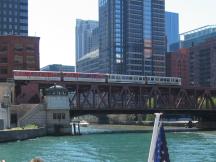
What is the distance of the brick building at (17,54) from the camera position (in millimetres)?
159000

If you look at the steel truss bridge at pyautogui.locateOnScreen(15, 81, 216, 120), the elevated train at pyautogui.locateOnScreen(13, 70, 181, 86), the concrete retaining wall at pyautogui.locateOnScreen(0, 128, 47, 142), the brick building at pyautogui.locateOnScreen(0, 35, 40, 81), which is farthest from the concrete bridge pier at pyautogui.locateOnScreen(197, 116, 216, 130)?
the concrete retaining wall at pyautogui.locateOnScreen(0, 128, 47, 142)

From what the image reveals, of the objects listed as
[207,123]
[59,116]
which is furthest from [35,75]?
[207,123]

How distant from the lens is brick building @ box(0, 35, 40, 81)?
159m

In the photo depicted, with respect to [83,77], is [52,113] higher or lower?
lower

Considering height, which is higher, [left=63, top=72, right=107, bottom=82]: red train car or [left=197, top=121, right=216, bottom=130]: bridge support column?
[left=63, top=72, right=107, bottom=82]: red train car

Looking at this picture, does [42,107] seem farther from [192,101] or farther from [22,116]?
[192,101]

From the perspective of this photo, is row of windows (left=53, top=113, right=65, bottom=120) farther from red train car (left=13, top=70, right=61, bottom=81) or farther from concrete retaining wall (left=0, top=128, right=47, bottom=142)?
concrete retaining wall (left=0, top=128, right=47, bottom=142)

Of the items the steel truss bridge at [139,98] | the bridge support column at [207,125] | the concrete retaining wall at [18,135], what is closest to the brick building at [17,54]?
the steel truss bridge at [139,98]

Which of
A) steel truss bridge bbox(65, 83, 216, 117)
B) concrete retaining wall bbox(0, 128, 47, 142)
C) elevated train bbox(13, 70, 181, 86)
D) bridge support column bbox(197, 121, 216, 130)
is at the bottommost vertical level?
bridge support column bbox(197, 121, 216, 130)

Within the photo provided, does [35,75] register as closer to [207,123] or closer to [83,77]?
[83,77]

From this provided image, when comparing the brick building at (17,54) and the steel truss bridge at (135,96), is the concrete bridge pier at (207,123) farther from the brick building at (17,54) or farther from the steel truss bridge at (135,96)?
the brick building at (17,54)

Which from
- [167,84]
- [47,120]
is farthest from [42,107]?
[167,84]

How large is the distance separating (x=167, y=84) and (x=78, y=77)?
34187 millimetres

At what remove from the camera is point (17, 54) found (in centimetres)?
16025
